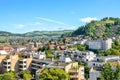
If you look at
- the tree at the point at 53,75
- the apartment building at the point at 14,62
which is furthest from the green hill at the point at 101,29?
the tree at the point at 53,75

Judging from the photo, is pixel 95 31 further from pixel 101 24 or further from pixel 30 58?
pixel 30 58

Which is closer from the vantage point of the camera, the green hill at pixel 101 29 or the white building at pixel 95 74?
the white building at pixel 95 74

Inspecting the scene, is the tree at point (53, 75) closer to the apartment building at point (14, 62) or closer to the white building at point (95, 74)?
the white building at point (95, 74)

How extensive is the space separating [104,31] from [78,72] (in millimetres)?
72615

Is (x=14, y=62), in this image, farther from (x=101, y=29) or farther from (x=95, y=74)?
(x=101, y=29)

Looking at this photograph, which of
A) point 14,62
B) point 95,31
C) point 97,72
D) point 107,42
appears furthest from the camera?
point 95,31

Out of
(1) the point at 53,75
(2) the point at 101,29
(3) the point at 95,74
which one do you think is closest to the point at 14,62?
(1) the point at 53,75

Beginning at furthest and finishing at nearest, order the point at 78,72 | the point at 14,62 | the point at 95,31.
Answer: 1. the point at 95,31
2. the point at 14,62
3. the point at 78,72

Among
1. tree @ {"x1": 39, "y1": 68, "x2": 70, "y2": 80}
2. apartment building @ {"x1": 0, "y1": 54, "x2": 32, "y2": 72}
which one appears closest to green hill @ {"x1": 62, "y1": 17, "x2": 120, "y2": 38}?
apartment building @ {"x1": 0, "y1": 54, "x2": 32, "y2": 72}

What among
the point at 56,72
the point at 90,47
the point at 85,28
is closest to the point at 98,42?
the point at 90,47

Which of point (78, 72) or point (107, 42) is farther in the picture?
point (107, 42)

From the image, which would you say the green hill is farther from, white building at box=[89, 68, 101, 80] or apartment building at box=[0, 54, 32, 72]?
white building at box=[89, 68, 101, 80]

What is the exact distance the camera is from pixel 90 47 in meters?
64.2

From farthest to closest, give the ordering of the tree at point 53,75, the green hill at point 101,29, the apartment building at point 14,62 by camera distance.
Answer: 1. the green hill at point 101,29
2. the apartment building at point 14,62
3. the tree at point 53,75
